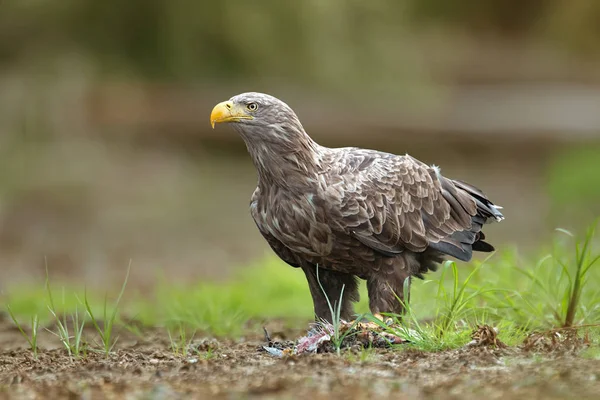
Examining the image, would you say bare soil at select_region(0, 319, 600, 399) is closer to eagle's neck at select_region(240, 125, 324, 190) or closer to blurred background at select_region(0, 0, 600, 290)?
eagle's neck at select_region(240, 125, 324, 190)

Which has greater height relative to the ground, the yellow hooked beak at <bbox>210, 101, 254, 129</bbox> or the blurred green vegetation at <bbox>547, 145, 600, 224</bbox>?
the yellow hooked beak at <bbox>210, 101, 254, 129</bbox>

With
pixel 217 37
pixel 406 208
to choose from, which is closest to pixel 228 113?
pixel 406 208

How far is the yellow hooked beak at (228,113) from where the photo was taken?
15.2 ft

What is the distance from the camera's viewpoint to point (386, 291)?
4727 millimetres

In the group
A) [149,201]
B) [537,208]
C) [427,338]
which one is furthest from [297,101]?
[427,338]

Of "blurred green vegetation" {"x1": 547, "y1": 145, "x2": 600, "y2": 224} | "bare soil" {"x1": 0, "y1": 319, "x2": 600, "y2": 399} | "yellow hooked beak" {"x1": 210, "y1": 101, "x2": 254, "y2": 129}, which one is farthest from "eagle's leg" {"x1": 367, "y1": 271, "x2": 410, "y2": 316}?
"blurred green vegetation" {"x1": 547, "y1": 145, "x2": 600, "y2": 224}

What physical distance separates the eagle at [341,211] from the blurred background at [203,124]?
8.96 feet

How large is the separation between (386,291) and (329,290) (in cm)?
42

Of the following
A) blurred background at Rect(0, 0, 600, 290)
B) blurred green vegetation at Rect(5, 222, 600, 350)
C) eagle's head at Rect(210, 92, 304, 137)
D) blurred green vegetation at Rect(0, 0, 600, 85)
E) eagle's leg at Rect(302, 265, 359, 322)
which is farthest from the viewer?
blurred background at Rect(0, 0, 600, 290)

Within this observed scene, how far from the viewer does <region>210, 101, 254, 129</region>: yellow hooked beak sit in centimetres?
462

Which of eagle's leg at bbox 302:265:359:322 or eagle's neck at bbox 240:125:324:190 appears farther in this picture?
eagle's leg at bbox 302:265:359:322

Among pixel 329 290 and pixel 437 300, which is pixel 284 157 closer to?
pixel 329 290

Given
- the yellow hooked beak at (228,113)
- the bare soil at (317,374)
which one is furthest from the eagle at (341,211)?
the bare soil at (317,374)

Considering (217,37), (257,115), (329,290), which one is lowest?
(329,290)
